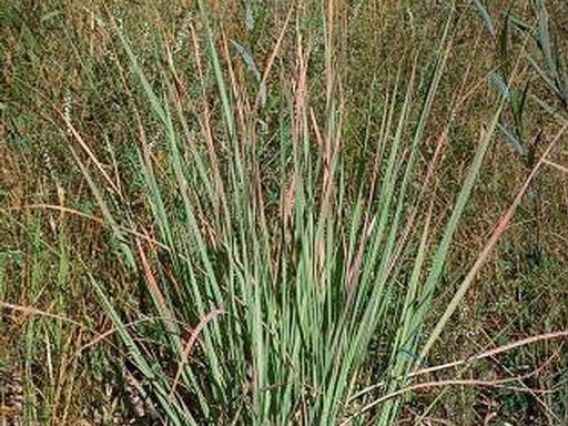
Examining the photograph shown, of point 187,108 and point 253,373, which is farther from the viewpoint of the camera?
point 187,108

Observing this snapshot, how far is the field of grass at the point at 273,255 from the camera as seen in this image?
2.14 m

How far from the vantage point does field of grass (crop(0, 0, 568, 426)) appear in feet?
7.03

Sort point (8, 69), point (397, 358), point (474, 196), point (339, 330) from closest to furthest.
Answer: point (339, 330), point (397, 358), point (474, 196), point (8, 69)

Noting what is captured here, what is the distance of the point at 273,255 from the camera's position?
7.67ft

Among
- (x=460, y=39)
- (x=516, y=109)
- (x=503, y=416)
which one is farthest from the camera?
(x=460, y=39)

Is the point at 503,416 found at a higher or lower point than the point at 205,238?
lower

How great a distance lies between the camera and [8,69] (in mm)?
3760

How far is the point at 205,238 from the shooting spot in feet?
7.77

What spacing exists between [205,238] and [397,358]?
42 cm

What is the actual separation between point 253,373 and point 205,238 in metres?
0.39

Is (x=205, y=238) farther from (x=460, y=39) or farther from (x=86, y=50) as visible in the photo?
(x=460, y=39)

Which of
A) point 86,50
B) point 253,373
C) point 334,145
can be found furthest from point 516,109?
point 86,50

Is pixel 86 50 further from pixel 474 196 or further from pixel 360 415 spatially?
pixel 360 415

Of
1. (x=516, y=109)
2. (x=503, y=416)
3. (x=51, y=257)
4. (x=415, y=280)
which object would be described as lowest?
(x=503, y=416)
